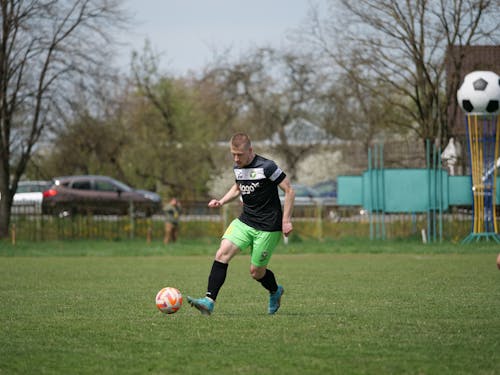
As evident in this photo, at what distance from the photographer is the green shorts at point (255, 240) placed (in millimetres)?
9383

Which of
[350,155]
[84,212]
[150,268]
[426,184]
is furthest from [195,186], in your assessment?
[150,268]

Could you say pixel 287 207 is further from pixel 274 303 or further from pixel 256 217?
pixel 274 303

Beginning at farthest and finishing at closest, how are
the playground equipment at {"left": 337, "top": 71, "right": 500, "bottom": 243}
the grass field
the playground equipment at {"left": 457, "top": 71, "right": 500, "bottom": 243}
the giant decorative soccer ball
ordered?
the playground equipment at {"left": 457, "top": 71, "right": 500, "bottom": 243}, the playground equipment at {"left": 337, "top": 71, "right": 500, "bottom": 243}, the giant decorative soccer ball, the grass field

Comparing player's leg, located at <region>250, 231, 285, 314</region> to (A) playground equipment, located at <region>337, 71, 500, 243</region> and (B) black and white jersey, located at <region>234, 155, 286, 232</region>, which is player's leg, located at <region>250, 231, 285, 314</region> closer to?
(B) black and white jersey, located at <region>234, 155, 286, 232</region>

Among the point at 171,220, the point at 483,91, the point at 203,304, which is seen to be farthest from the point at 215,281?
the point at 171,220

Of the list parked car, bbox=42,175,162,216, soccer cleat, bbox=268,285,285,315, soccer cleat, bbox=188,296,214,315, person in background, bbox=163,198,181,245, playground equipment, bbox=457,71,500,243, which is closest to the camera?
soccer cleat, bbox=188,296,214,315

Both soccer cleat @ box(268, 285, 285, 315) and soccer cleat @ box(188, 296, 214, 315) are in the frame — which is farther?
soccer cleat @ box(268, 285, 285, 315)

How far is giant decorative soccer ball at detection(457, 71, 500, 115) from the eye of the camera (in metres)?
23.3

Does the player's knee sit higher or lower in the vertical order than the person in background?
lower

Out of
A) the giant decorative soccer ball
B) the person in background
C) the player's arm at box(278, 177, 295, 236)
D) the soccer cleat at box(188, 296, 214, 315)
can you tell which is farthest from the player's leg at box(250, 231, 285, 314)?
the person in background

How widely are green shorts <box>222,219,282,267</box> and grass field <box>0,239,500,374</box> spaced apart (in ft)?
1.99

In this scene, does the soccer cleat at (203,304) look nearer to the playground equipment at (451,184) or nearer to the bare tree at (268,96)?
the playground equipment at (451,184)

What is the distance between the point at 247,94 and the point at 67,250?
69.9 feet

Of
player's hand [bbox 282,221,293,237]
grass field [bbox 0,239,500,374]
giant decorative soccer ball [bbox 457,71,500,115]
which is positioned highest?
giant decorative soccer ball [bbox 457,71,500,115]
